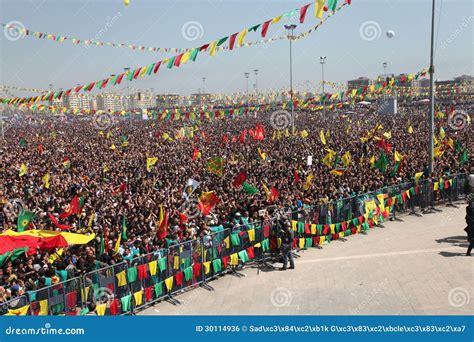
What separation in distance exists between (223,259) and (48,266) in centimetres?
387

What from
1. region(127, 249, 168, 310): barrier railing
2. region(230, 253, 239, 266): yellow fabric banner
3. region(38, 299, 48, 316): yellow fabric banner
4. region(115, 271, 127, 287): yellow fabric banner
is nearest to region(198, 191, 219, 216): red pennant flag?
region(230, 253, 239, 266): yellow fabric banner

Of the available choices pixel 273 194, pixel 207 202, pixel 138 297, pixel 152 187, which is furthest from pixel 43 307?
pixel 152 187

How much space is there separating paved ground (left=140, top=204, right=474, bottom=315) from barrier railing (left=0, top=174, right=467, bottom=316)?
349mm

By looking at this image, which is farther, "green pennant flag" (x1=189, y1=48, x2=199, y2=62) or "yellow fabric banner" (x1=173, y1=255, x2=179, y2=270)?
"green pennant flag" (x1=189, y1=48, x2=199, y2=62)

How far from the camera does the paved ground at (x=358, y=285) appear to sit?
845 centimetres

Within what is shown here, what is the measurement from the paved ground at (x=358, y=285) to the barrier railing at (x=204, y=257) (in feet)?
1.14

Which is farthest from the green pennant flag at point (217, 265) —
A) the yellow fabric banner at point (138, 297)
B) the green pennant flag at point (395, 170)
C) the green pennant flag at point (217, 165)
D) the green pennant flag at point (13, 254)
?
the green pennant flag at point (395, 170)

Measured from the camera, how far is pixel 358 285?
370 inches

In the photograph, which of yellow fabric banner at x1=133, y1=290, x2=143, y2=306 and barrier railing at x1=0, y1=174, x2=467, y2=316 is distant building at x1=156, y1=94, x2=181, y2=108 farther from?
yellow fabric banner at x1=133, y1=290, x2=143, y2=306

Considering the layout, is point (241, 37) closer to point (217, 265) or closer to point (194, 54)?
point (194, 54)

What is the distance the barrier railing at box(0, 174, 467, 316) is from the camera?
793cm

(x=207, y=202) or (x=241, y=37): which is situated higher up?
(x=241, y=37)

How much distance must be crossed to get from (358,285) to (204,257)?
347 centimetres
